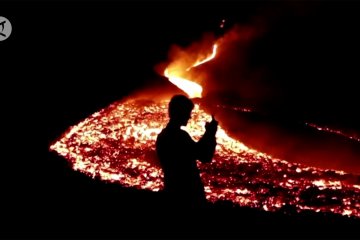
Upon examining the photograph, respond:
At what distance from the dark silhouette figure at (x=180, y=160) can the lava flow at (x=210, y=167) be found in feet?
2.95

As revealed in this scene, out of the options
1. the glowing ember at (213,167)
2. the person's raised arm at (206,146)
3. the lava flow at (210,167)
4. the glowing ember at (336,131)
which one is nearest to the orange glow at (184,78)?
the lava flow at (210,167)

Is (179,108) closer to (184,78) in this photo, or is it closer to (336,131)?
(336,131)

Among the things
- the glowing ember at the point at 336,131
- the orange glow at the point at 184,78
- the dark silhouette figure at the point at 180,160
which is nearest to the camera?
the dark silhouette figure at the point at 180,160

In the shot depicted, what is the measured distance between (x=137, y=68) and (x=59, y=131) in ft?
14.0

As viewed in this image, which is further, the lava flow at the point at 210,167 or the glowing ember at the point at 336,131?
the glowing ember at the point at 336,131

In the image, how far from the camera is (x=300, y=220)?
4.21m

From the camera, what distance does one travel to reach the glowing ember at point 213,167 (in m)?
4.59

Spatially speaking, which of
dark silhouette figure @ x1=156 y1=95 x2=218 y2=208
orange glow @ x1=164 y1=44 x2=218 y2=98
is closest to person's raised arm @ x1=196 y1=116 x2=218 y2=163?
dark silhouette figure @ x1=156 y1=95 x2=218 y2=208

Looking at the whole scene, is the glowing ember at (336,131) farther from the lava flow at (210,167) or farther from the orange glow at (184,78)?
the orange glow at (184,78)

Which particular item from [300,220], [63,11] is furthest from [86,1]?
[300,220]

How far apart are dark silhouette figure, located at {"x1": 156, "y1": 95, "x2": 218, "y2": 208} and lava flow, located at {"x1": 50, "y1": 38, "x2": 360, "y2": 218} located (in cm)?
90

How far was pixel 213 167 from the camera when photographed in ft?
17.4

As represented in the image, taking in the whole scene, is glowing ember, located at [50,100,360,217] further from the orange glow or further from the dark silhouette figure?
the dark silhouette figure

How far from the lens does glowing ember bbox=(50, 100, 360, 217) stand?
15.1 feet
